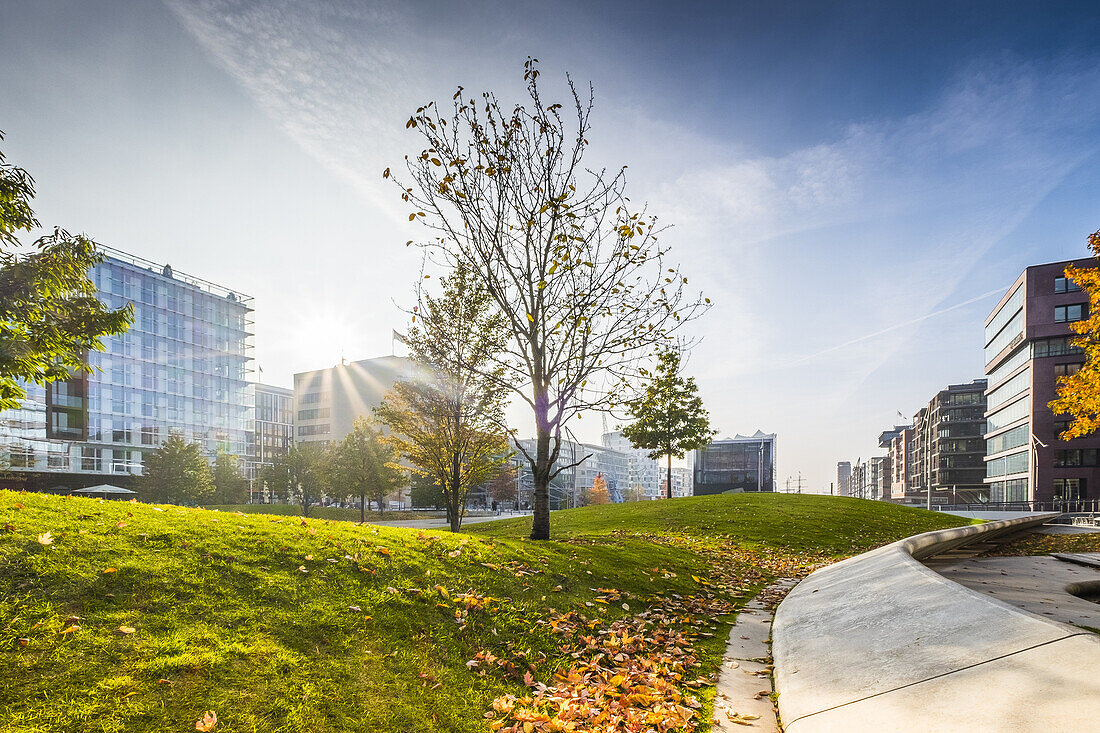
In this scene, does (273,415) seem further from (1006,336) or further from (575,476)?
(1006,336)

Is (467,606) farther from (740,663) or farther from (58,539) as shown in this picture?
(58,539)

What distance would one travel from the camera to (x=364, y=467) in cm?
4391

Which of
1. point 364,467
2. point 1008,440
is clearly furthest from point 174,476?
point 1008,440

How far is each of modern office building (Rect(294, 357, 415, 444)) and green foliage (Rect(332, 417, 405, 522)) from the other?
69377mm

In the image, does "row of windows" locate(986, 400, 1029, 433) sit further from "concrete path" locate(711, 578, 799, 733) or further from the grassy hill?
the grassy hill

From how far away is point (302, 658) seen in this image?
15.4ft

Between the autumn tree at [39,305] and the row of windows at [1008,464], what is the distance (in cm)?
8448

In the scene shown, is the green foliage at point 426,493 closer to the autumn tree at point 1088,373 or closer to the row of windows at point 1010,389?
the autumn tree at point 1088,373

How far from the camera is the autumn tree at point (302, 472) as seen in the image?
172 ft

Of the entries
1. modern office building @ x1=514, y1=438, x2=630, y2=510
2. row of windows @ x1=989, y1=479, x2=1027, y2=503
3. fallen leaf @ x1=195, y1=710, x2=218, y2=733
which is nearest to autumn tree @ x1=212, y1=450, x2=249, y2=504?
modern office building @ x1=514, y1=438, x2=630, y2=510

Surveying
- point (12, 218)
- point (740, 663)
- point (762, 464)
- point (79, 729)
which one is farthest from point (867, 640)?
point (762, 464)

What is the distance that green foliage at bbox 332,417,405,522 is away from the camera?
45.6 meters

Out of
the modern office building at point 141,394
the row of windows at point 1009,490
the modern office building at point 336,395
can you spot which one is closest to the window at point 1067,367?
the row of windows at point 1009,490

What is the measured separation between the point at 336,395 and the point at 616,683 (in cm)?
12394
